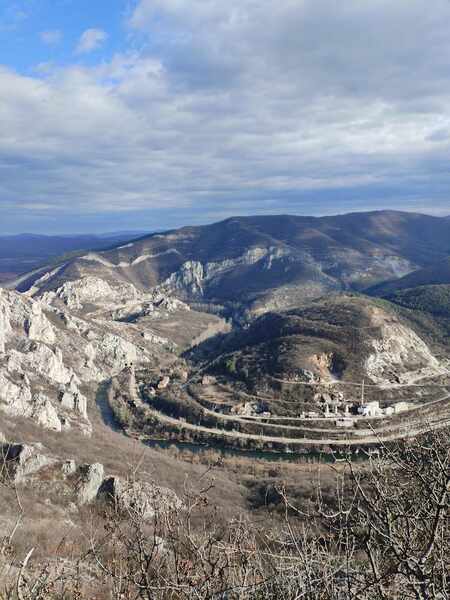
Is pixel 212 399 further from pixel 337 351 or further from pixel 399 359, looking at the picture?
pixel 399 359

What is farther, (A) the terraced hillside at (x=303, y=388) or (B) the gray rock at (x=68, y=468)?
(A) the terraced hillside at (x=303, y=388)

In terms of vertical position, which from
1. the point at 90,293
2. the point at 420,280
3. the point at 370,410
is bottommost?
the point at 370,410

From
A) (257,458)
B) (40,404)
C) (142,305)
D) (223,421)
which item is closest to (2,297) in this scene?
(40,404)

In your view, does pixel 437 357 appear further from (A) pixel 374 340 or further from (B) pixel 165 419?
(B) pixel 165 419

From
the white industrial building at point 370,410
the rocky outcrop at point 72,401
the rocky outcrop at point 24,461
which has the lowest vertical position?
the white industrial building at point 370,410

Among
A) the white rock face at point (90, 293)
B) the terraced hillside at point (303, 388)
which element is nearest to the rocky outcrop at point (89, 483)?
the terraced hillside at point (303, 388)

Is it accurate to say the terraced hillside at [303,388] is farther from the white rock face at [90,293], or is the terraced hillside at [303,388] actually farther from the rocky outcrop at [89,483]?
the white rock face at [90,293]

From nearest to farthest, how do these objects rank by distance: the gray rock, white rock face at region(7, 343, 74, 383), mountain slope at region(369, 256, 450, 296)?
the gray rock, white rock face at region(7, 343, 74, 383), mountain slope at region(369, 256, 450, 296)

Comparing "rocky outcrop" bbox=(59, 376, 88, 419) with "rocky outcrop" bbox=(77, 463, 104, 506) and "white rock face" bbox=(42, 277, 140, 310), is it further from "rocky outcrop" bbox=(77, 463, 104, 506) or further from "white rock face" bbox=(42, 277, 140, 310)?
"white rock face" bbox=(42, 277, 140, 310)

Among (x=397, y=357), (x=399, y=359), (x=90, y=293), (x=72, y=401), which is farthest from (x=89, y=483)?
(x=90, y=293)

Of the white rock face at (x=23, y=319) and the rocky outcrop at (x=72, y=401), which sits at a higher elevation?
the white rock face at (x=23, y=319)

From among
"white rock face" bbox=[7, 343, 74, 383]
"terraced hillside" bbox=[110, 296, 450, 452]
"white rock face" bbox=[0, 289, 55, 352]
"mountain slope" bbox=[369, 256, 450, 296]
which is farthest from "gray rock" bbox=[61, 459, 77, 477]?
"mountain slope" bbox=[369, 256, 450, 296]
